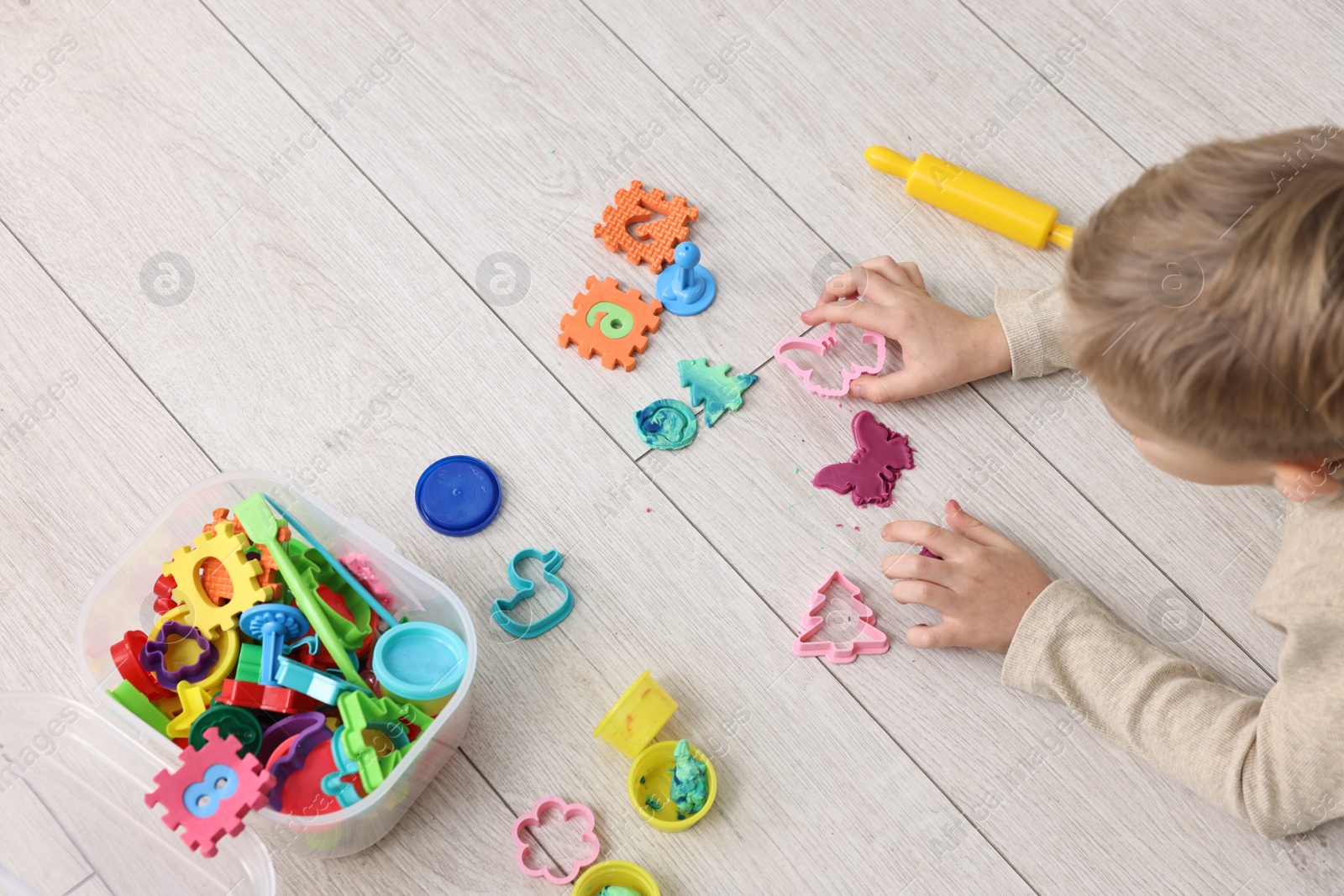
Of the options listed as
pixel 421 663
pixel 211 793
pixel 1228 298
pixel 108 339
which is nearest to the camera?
pixel 1228 298

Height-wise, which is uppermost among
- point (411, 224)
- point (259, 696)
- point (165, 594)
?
point (411, 224)

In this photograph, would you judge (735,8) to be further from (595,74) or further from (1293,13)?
(1293,13)

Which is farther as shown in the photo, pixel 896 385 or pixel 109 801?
pixel 896 385

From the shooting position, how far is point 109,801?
86 cm

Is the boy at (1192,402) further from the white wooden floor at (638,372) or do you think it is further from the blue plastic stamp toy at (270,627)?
the blue plastic stamp toy at (270,627)

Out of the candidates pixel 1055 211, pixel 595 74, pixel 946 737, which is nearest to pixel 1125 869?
pixel 946 737

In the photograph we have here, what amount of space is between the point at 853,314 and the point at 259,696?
0.64 meters

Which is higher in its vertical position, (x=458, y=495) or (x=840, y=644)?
(x=458, y=495)

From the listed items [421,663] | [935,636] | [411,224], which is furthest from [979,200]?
[421,663]

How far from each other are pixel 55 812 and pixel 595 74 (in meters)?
0.90

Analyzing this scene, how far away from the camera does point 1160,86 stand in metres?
1.14

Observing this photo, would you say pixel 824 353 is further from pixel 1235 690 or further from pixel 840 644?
pixel 1235 690

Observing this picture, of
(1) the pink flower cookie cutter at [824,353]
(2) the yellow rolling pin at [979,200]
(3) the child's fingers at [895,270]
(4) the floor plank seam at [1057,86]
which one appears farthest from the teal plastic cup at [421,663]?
(4) the floor plank seam at [1057,86]

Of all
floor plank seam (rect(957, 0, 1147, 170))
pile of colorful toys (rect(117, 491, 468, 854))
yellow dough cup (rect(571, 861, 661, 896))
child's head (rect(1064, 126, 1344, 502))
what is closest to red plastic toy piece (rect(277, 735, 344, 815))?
pile of colorful toys (rect(117, 491, 468, 854))
